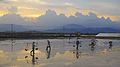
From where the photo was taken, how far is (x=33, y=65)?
54.6 feet

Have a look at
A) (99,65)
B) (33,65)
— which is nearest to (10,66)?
(33,65)

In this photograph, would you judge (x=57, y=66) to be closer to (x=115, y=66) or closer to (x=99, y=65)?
(x=99, y=65)

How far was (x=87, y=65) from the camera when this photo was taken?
1680 centimetres

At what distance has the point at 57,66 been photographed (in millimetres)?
16203

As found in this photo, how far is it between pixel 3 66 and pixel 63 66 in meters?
5.74

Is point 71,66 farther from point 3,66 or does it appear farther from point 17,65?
point 3,66

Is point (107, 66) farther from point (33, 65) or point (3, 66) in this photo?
point (3, 66)

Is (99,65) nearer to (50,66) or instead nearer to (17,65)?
(50,66)

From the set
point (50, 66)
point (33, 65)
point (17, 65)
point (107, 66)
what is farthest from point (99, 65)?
point (17, 65)

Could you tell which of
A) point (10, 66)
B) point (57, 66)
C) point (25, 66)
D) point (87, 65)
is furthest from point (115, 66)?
point (10, 66)

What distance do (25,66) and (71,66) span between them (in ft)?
14.6

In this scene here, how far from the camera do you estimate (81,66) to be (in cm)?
1625

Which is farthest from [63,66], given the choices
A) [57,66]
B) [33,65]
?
[33,65]

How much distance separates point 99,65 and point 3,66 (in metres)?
9.43
